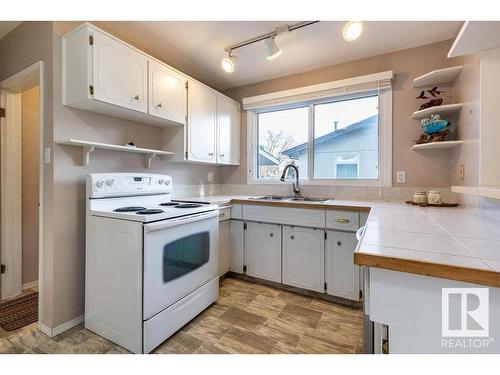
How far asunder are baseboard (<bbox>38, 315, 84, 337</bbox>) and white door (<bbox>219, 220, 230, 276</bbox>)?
3.81ft

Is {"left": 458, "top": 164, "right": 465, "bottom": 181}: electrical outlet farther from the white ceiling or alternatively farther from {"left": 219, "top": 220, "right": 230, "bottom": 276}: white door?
the white ceiling

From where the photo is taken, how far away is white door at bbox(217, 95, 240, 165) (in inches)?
105

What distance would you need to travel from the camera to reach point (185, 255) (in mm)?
1662

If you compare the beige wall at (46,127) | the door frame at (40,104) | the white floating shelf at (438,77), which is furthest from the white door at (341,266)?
the door frame at (40,104)

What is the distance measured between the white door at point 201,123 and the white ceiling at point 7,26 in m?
1.33

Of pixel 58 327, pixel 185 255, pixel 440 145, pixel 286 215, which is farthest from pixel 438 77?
pixel 58 327

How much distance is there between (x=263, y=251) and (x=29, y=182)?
2.33 meters

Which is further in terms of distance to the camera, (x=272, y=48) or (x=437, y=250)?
(x=272, y=48)

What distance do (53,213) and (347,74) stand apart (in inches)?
110

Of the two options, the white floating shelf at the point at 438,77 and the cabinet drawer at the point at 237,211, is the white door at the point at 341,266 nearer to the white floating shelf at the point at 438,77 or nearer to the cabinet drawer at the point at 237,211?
the cabinet drawer at the point at 237,211

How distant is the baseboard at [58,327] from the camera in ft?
5.09

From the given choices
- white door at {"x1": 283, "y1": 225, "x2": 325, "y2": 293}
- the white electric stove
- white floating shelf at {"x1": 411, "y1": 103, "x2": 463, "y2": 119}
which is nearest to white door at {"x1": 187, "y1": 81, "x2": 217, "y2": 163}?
the white electric stove

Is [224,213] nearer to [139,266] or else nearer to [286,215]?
[286,215]

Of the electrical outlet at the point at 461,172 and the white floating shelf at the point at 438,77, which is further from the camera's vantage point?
the white floating shelf at the point at 438,77
